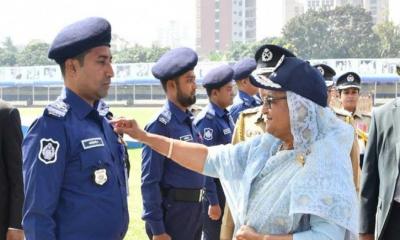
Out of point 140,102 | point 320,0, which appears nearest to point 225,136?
point 140,102

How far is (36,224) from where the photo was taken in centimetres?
267

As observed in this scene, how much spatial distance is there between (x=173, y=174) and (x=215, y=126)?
1.39 m

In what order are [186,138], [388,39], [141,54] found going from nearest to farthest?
[186,138]
[388,39]
[141,54]

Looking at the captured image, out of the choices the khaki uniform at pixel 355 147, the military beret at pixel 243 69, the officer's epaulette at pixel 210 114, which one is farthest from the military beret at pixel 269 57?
the military beret at pixel 243 69

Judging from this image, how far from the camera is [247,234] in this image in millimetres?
2516

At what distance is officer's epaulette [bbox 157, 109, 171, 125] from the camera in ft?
14.5

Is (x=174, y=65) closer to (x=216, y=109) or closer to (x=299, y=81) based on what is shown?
(x=216, y=109)

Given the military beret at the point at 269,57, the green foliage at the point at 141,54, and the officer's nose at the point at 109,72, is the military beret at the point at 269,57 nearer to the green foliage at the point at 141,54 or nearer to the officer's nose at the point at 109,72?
the officer's nose at the point at 109,72

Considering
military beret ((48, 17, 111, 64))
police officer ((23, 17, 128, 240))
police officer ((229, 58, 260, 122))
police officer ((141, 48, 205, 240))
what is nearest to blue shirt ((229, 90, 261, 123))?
police officer ((229, 58, 260, 122))

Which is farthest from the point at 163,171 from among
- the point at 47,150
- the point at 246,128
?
the point at 47,150

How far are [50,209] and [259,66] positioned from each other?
108 centimetres

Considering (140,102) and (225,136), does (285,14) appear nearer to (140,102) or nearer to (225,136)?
(140,102)

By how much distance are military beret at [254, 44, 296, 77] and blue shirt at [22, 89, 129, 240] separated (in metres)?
0.79

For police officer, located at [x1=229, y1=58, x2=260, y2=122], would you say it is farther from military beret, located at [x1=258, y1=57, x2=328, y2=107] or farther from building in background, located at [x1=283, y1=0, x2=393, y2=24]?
building in background, located at [x1=283, y1=0, x2=393, y2=24]
